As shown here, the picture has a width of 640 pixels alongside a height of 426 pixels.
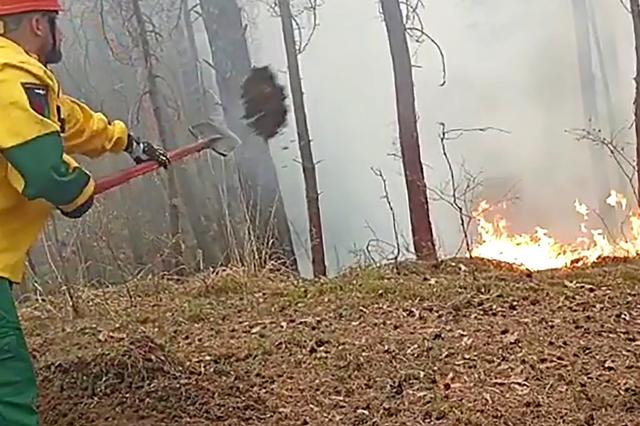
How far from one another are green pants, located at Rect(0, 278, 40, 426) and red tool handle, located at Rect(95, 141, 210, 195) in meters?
0.42

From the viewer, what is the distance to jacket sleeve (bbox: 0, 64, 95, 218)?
2.12m

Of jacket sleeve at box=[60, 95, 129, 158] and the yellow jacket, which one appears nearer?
the yellow jacket

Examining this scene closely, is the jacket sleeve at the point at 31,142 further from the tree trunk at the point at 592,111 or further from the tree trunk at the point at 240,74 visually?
the tree trunk at the point at 592,111

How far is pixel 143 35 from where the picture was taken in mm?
7148

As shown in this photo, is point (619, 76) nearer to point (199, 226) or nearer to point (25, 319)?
point (199, 226)

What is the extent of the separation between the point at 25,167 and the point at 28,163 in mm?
12

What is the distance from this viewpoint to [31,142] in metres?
2.13

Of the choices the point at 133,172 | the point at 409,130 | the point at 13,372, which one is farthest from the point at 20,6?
the point at 409,130

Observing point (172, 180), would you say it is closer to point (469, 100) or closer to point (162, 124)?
point (162, 124)

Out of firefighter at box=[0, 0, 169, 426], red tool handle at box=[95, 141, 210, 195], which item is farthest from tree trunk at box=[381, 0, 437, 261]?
firefighter at box=[0, 0, 169, 426]

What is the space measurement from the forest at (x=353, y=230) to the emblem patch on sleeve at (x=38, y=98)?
0.76 meters

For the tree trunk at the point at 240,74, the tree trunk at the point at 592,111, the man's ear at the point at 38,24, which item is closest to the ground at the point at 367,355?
the man's ear at the point at 38,24

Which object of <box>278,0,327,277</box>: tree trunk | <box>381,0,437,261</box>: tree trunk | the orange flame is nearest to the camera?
<box>381,0,437,261</box>: tree trunk

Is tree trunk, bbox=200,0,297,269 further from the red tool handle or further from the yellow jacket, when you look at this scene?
the yellow jacket
